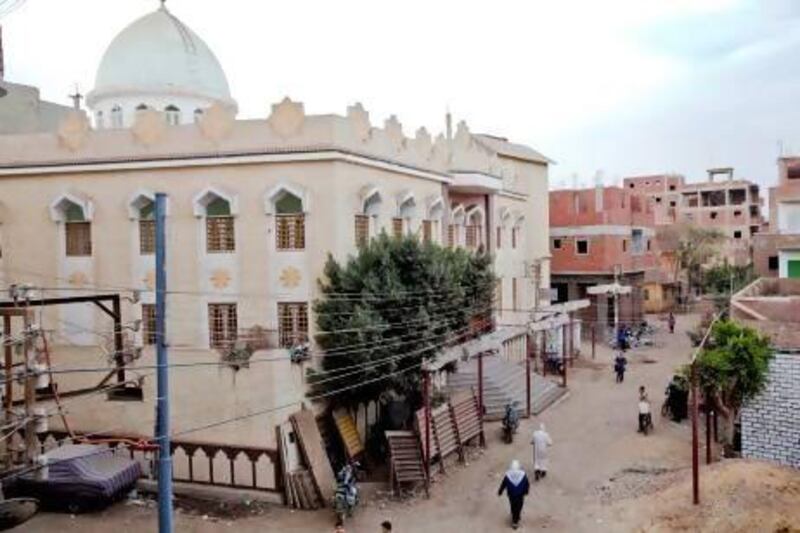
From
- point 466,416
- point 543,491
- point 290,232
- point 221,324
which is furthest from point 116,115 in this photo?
point 543,491

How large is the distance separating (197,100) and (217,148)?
748 cm

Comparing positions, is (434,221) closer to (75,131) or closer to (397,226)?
(397,226)

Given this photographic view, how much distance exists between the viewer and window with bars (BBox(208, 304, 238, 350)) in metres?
21.8

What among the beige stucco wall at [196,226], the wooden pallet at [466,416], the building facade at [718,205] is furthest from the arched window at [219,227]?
the building facade at [718,205]

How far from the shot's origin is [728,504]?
16141 mm

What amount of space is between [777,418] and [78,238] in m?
19.8

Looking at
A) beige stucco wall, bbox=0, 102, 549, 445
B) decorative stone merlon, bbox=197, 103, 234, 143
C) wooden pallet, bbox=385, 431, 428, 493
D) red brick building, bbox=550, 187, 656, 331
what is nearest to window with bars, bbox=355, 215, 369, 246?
beige stucco wall, bbox=0, 102, 549, 445

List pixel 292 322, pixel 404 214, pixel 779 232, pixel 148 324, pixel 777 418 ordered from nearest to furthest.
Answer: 1. pixel 777 418
2. pixel 292 322
3. pixel 148 324
4. pixel 404 214
5. pixel 779 232

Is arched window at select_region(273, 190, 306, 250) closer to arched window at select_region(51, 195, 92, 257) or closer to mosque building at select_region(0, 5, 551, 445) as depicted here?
mosque building at select_region(0, 5, 551, 445)

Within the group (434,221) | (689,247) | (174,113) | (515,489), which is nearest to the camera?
(515,489)

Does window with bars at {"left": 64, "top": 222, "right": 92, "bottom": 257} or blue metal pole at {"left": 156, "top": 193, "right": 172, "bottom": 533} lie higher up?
window with bars at {"left": 64, "top": 222, "right": 92, "bottom": 257}

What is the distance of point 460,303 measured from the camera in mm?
21484

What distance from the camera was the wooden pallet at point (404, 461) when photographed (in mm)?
18062

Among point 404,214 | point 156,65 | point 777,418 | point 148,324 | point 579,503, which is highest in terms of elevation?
point 156,65
